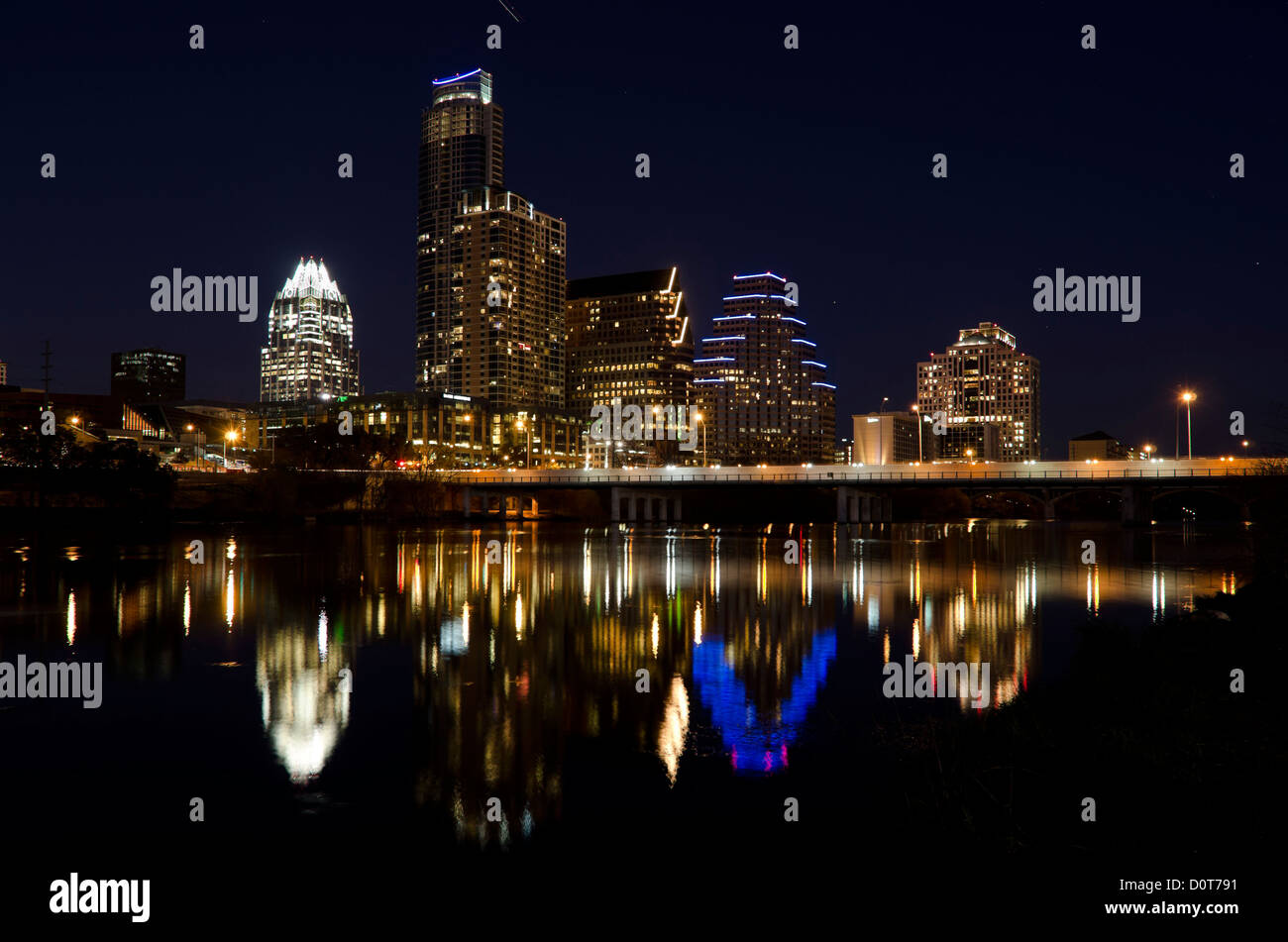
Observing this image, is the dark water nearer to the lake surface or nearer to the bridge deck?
the lake surface

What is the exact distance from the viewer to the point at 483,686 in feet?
58.3

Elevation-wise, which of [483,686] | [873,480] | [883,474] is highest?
[883,474]

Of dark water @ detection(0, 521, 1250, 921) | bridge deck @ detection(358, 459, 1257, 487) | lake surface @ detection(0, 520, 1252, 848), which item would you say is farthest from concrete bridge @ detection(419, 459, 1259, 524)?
dark water @ detection(0, 521, 1250, 921)

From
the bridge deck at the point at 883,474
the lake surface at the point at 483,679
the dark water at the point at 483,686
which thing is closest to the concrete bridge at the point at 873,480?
the bridge deck at the point at 883,474

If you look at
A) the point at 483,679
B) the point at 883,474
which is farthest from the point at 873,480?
the point at 483,679

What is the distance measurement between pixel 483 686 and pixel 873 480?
342 ft

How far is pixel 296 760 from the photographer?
43.1ft

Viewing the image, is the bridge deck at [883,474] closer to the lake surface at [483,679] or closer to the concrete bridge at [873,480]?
the concrete bridge at [873,480]

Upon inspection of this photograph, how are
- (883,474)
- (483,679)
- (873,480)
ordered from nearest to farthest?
1. (483,679)
2. (873,480)
3. (883,474)

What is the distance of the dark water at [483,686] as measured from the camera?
11.4 m

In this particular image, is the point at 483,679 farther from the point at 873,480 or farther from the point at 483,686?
the point at 873,480

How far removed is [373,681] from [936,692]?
11.1 m

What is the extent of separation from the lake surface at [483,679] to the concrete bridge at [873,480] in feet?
213

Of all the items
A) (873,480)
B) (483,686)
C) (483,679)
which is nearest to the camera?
(483,686)
